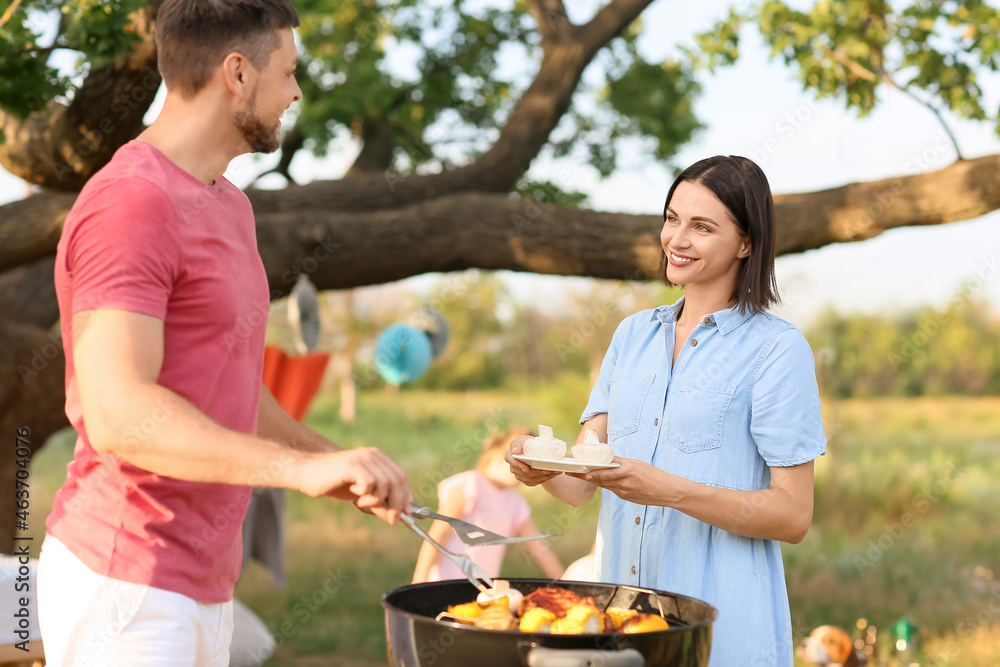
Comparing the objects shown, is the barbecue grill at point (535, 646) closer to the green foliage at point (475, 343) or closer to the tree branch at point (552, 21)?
the tree branch at point (552, 21)

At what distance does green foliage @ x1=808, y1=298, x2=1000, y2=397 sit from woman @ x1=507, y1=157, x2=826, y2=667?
60.2ft

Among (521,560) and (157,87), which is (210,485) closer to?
(157,87)

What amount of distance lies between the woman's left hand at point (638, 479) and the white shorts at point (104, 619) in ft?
2.70

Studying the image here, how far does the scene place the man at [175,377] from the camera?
4.45 ft

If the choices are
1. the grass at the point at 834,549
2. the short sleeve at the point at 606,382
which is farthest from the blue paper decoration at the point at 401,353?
the short sleeve at the point at 606,382

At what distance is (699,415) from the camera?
2.06 m

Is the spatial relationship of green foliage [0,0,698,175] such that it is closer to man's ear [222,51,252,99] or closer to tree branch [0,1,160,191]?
tree branch [0,1,160,191]

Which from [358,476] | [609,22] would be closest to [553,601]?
[358,476]

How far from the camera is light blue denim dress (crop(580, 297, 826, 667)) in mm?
1962

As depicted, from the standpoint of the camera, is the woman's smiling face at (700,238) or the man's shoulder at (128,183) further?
the woman's smiling face at (700,238)

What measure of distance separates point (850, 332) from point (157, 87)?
19742 mm

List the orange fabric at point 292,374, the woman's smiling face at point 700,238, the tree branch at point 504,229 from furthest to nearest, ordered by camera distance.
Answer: the orange fabric at point 292,374
the tree branch at point 504,229
the woman's smiling face at point 700,238

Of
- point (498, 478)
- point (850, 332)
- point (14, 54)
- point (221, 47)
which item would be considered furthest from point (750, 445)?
point (850, 332)

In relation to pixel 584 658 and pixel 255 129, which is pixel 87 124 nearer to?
pixel 255 129
